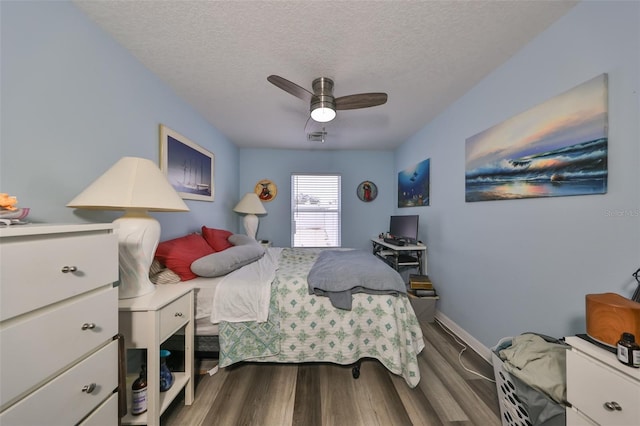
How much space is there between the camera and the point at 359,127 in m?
3.09

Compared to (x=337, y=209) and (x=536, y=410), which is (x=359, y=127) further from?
(x=536, y=410)

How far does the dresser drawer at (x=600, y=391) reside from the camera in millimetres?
738

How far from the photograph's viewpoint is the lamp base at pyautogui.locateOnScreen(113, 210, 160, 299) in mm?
1227

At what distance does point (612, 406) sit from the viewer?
78cm

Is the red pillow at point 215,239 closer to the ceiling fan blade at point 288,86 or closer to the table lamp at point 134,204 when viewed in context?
the table lamp at point 134,204

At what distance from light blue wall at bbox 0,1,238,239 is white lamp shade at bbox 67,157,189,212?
0.86ft

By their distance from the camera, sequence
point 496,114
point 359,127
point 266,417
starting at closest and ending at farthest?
point 266,417 → point 496,114 → point 359,127

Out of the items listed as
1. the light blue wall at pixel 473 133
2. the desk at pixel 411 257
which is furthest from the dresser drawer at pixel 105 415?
the desk at pixel 411 257

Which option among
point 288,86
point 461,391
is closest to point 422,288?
point 461,391

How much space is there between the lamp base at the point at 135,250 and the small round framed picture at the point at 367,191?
3499 mm

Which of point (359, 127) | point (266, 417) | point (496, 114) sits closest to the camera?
point (266, 417)

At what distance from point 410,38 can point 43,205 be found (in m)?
2.37

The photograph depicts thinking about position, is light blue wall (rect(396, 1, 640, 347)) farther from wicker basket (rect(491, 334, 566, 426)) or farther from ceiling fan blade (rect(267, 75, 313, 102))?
ceiling fan blade (rect(267, 75, 313, 102))

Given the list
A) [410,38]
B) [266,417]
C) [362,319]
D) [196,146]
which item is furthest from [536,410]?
[196,146]
